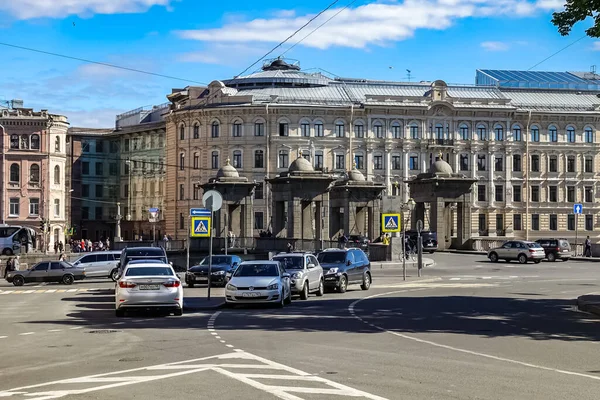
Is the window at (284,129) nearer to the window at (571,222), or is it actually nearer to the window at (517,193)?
the window at (517,193)

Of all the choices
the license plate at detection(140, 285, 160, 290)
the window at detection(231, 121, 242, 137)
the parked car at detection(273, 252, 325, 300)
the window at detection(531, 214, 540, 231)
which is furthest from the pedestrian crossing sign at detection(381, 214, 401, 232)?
the window at detection(531, 214, 540, 231)

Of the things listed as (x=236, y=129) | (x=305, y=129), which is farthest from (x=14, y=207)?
(x=305, y=129)

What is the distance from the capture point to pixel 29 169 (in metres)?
92.1

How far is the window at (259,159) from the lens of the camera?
310ft

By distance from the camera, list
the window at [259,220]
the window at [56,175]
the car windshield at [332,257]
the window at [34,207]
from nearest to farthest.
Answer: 1. the car windshield at [332,257]
2. the window at [34,207]
3. the window at [259,220]
4. the window at [56,175]

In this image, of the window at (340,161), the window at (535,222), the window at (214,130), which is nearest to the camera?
the window at (340,161)

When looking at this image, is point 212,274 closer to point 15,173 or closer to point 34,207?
point 34,207

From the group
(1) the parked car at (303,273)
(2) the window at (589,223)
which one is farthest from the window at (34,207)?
(1) the parked car at (303,273)

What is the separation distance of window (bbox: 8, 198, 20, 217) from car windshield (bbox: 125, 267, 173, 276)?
229 ft

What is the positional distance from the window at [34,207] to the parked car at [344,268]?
61414 mm

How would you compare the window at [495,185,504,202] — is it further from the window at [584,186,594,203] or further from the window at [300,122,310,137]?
the window at [300,122,310,137]

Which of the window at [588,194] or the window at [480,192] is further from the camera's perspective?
the window at [588,194]

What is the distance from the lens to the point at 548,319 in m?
23.5

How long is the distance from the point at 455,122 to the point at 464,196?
27.0 m
